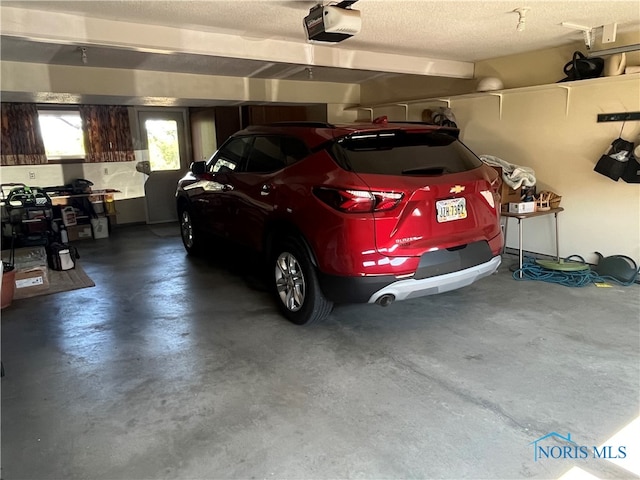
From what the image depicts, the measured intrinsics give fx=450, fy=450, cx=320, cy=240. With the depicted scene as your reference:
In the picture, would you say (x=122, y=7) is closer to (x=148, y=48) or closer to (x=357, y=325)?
(x=148, y=48)

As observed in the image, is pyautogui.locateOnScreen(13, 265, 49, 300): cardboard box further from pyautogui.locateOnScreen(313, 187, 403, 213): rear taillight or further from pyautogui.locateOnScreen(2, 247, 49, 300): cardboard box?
pyautogui.locateOnScreen(313, 187, 403, 213): rear taillight

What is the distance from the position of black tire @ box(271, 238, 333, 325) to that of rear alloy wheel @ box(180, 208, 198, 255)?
2.12 meters

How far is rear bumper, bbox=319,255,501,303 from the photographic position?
2.79 metres

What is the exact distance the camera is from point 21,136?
269 inches

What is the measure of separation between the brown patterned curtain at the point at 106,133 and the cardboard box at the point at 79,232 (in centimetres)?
124

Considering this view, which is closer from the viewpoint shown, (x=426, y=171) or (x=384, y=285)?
(x=384, y=285)

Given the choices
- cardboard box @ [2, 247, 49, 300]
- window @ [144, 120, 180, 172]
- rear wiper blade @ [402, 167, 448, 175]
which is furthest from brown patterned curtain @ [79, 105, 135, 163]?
rear wiper blade @ [402, 167, 448, 175]

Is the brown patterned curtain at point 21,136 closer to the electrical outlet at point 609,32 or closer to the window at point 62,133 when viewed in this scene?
the window at point 62,133

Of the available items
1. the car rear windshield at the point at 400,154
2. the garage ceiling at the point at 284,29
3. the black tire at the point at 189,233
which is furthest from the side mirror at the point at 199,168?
the car rear windshield at the point at 400,154

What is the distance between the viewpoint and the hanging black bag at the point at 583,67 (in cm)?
430

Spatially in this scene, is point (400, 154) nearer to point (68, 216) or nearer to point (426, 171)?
point (426, 171)

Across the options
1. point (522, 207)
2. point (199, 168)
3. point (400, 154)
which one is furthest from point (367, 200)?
point (199, 168)

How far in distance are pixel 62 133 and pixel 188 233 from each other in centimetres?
342

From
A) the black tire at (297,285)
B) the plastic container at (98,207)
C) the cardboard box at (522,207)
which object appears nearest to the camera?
the black tire at (297,285)
